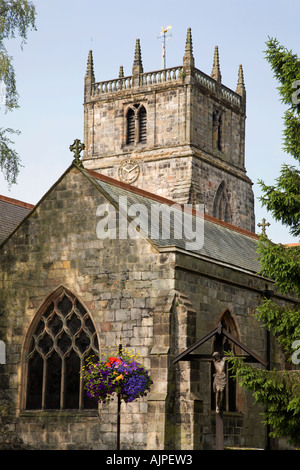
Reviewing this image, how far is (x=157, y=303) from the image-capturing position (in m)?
24.4

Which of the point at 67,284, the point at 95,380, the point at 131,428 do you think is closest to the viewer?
the point at 95,380

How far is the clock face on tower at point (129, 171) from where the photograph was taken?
205 ft

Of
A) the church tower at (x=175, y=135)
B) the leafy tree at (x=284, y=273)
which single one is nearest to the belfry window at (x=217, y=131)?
the church tower at (x=175, y=135)

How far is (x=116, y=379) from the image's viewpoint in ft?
72.9

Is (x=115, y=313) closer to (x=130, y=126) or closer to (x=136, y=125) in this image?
(x=136, y=125)

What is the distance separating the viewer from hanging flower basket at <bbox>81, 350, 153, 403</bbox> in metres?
22.4

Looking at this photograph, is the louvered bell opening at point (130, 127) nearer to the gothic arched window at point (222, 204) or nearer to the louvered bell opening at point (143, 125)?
the louvered bell opening at point (143, 125)

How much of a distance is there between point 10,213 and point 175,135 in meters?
28.2

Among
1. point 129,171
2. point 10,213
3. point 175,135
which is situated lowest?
point 10,213

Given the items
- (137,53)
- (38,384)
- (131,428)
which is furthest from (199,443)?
(137,53)

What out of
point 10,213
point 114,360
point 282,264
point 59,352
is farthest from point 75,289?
point 10,213

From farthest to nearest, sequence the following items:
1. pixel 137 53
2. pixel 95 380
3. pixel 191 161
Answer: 1. pixel 137 53
2. pixel 191 161
3. pixel 95 380

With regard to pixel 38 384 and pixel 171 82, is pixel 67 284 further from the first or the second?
pixel 171 82

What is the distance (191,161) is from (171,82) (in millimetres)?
5685
